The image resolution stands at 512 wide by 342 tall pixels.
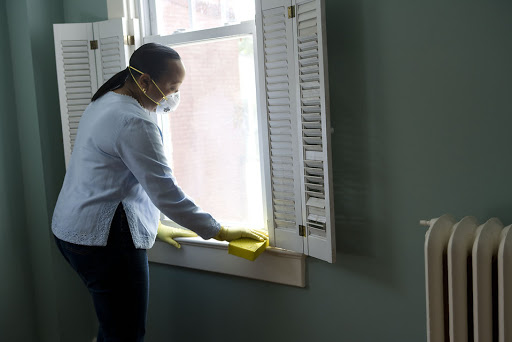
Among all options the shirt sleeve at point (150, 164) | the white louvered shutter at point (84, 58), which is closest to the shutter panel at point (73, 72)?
the white louvered shutter at point (84, 58)

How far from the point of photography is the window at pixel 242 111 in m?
1.82

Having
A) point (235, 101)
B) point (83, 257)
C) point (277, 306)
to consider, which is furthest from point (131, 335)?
point (235, 101)

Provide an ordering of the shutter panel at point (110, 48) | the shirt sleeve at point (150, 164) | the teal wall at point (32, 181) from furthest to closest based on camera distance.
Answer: the teal wall at point (32, 181) < the shutter panel at point (110, 48) < the shirt sleeve at point (150, 164)

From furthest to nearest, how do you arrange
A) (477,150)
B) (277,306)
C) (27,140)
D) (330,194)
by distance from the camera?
(27,140) → (277,306) → (330,194) → (477,150)

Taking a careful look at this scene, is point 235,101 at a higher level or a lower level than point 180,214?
higher

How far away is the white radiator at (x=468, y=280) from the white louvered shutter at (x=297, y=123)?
379 mm

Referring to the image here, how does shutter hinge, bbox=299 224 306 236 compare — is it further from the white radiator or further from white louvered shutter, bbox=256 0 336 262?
the white radiator

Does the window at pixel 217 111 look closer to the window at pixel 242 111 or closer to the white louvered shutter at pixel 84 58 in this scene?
the window at pixel 242 111

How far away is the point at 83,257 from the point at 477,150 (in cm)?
129

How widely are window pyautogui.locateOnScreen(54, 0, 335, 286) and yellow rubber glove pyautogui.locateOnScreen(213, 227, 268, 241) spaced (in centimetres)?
6

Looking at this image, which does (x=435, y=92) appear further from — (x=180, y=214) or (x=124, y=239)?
(x=124, y=239)

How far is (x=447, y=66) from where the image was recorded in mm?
1661

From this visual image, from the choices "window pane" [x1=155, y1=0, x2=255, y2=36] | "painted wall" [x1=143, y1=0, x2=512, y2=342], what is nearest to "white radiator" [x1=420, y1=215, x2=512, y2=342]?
"painted wall" [x1=143, y1=0, x2=512, y2=342]

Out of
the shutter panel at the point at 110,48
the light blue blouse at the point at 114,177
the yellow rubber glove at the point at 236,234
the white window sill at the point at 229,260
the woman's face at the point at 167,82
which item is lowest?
the white window sill at the point at 229,260
